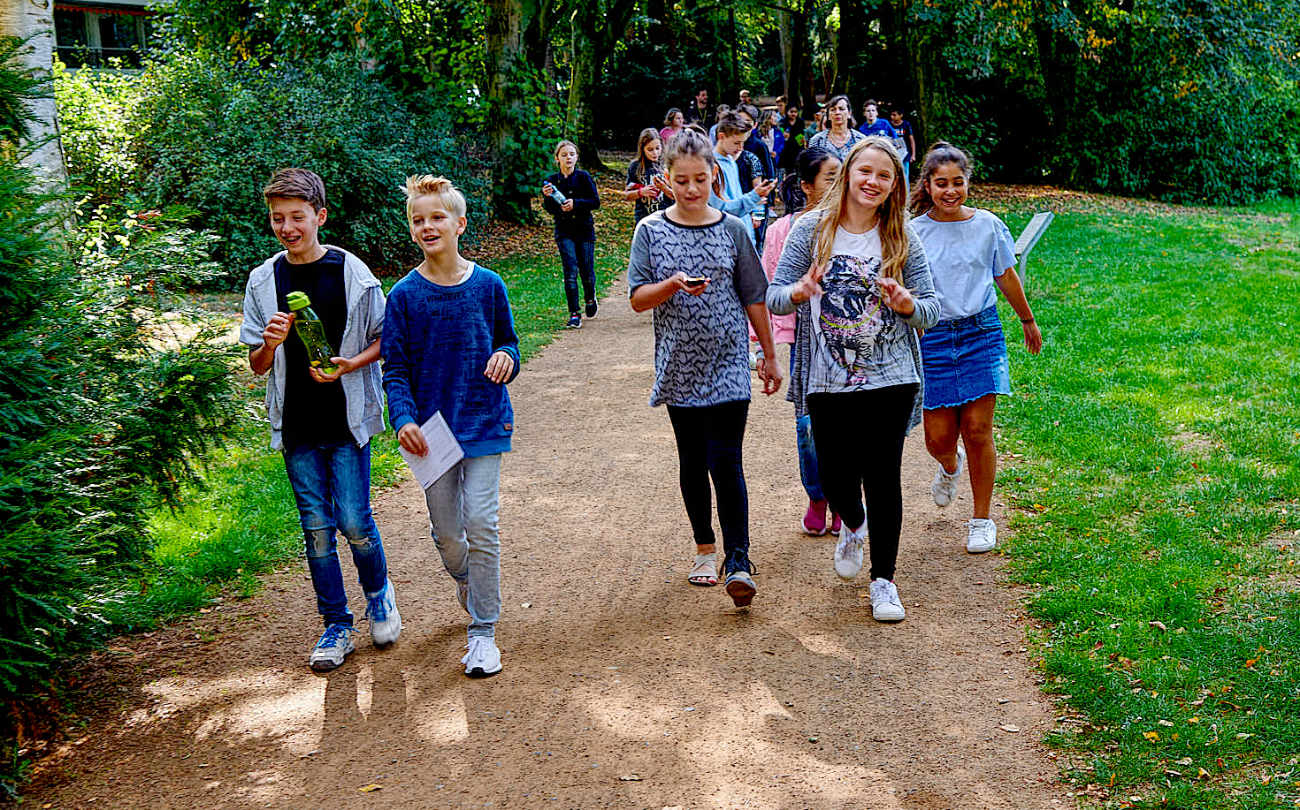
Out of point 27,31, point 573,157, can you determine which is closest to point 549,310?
point 573,157

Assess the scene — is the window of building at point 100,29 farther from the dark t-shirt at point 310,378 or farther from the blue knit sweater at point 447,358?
the blue knit sweater at point 447,358

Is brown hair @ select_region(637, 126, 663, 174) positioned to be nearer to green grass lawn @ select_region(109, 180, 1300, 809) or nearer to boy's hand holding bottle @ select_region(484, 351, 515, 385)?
green grass lawn @ select_region(109, 180, 1300, 809)

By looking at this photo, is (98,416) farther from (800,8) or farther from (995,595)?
(800,8)

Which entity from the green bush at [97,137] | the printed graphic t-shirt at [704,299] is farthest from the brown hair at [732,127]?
the green bush at [97,137]

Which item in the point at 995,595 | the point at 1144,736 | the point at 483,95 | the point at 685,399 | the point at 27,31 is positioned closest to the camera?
the point at 1144,736

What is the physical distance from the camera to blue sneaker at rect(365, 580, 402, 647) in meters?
4.97

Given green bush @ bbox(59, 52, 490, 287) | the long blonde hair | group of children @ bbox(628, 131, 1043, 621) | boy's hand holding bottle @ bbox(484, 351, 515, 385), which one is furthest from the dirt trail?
green bush @ bbox(59, 52, 490, 287)

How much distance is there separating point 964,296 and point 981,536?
1240mm

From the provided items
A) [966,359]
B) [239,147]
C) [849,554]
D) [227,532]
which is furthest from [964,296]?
[239,147]

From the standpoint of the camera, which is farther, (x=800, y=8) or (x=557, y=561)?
(x=800, y=8)

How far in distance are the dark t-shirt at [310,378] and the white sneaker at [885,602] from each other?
2344mm

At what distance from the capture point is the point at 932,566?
5773 mm

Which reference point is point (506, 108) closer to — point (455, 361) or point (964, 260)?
point (964, 260)

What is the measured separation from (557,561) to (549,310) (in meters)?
7.77
